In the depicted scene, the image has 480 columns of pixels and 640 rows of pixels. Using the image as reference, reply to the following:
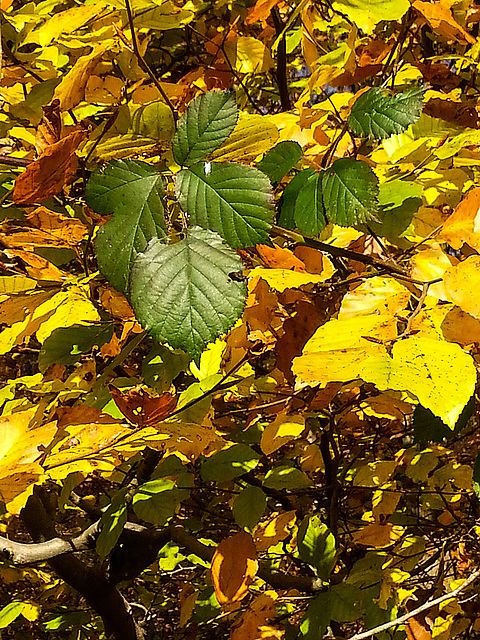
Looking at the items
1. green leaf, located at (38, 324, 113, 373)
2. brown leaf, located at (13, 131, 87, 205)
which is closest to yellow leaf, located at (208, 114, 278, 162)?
brown leaf, located at (13, 131, 87, 205)

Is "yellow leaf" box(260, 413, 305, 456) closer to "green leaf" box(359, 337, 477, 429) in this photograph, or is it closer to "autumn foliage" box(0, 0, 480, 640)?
"autumn foliage" box(0, 0, 480, 640)

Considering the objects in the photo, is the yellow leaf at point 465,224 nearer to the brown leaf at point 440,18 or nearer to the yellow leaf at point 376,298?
the yellow leaf at point 376,298

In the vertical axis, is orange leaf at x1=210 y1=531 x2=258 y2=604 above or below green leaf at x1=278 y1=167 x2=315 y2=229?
below

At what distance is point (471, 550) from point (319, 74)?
1666 mm

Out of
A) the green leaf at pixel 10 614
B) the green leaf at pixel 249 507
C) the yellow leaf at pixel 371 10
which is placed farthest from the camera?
the green leaf at pixel 10 614

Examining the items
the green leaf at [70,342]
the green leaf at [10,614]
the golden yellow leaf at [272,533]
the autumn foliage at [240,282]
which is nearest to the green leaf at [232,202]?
the autumn foliage at [240,282]

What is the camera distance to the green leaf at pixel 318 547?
48.4 inches

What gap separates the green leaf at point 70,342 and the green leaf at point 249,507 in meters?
0.50

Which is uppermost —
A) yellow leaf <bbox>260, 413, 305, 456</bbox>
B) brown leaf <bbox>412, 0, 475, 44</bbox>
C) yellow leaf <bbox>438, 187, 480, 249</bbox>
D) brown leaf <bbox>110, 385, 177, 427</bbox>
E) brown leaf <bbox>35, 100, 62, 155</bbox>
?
brown leaf <bbox>412, 0, 475, 44</bbox>

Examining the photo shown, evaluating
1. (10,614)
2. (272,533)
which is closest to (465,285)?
(272,533)

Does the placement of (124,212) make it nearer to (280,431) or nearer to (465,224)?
(465,224)

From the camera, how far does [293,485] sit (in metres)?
1.21

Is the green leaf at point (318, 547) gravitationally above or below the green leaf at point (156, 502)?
below

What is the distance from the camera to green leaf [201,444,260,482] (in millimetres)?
1062
